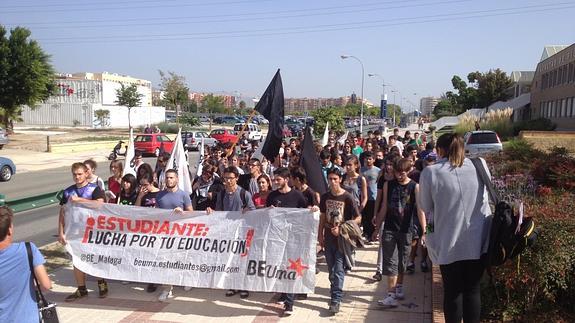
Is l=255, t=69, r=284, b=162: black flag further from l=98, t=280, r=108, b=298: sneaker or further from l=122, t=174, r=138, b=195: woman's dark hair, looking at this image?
l=98, t=280, r=108, b=298: sneaker

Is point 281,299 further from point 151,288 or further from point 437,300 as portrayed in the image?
point 437,300

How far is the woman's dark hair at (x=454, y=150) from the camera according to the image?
429 cm

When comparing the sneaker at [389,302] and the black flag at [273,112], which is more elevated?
the black flag at [273,112]

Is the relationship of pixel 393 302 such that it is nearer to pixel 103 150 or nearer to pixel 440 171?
pixel 440 171

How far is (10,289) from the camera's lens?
3.34 m

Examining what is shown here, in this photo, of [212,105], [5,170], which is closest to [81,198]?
[5,170]

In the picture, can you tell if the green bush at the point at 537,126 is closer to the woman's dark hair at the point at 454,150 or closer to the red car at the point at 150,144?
the red car at the point at 150,144

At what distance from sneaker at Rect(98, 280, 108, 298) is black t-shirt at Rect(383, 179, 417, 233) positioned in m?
3.63

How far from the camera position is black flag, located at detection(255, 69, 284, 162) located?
29.2 ft

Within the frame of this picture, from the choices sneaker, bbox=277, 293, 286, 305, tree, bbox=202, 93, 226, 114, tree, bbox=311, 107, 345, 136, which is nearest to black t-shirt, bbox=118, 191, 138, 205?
sneaker, bbox=277, 293, 286, 305

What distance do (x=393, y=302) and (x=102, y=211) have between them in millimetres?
3827

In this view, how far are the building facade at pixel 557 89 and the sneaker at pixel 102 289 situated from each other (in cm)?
3967

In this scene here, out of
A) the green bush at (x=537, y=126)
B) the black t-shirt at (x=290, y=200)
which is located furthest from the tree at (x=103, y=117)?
the black t-shirt at (x=290, y=200)

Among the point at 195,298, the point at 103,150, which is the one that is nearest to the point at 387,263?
the point at 195,298
